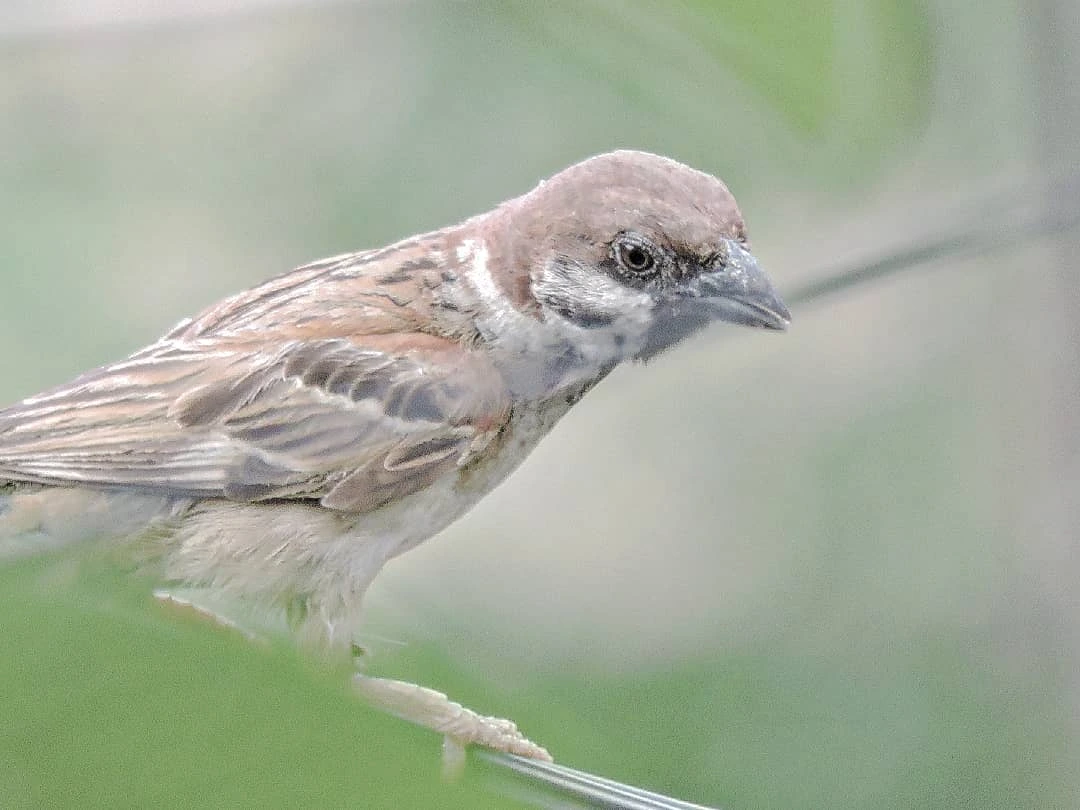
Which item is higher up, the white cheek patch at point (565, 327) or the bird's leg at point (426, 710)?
the white cheek patch at point (565, 327)

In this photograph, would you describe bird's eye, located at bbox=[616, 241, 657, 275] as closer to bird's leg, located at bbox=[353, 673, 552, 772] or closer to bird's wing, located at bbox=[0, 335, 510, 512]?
bird's wing, located at bbox=[0, 335, 510, 512]

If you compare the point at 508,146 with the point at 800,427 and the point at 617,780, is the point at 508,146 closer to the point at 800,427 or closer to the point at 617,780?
the point at 800,427

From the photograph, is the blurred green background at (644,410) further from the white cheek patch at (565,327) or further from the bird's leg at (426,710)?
the white cheek patch at (565,327)

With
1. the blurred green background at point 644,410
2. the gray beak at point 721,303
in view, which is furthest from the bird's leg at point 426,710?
the gray beak at point 721,303

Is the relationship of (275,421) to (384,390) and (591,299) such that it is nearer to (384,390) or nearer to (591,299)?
(384,390)

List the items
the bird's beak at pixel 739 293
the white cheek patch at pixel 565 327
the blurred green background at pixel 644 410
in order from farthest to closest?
the white cheek patch at pixel 565 327
the bird's beak at pixel 739 293
the blurred green background at pixel 644 410

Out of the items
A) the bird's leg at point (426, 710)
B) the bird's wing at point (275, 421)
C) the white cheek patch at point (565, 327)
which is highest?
the white cheek patch at point (565, 327)

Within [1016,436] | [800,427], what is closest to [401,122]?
[800,427]

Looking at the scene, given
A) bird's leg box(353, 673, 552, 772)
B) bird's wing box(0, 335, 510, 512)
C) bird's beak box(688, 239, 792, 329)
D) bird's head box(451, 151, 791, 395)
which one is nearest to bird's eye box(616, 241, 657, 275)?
bird's head box(451, 151, 791, 395)
